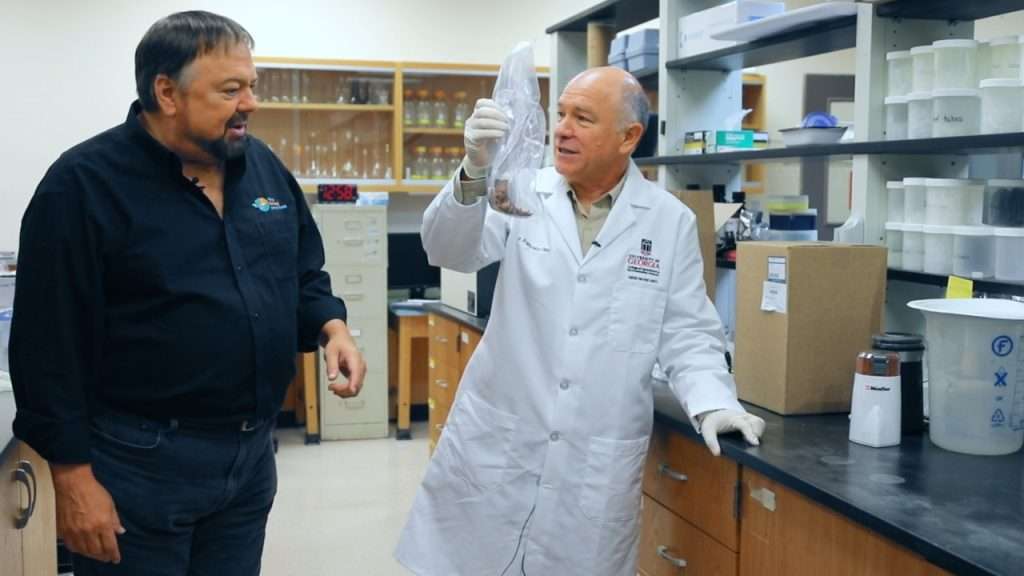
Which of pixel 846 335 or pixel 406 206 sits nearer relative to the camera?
pixel 846 335

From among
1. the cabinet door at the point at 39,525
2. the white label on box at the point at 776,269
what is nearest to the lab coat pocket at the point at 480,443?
the white label on box at the point at 776,269

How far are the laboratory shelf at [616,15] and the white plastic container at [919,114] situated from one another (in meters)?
1.30

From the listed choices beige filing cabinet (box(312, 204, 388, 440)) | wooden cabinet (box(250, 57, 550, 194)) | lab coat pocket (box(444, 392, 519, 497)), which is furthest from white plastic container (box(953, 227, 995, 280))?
wooden cabinet (box(250, 57, 550, 194))

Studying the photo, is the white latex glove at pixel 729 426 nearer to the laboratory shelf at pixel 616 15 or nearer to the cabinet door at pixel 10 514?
the cabinet door at pixel 10 514

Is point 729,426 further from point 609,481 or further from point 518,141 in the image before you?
point 518,141

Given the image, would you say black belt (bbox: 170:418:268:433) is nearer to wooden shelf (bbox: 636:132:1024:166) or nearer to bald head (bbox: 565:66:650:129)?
bald head (bbox: 565:66:650:129)

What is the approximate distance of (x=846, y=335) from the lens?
2.05m

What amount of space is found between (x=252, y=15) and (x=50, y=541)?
381cm

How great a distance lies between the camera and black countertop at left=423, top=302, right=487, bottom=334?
3.52 meters

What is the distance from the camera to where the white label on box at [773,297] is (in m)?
2.03

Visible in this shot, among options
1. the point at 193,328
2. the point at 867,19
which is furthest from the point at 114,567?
the point at 867,19

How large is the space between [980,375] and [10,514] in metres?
1.80

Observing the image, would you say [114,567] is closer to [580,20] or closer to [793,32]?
[793,32]

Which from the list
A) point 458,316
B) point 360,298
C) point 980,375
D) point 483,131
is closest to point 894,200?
point 980,375
